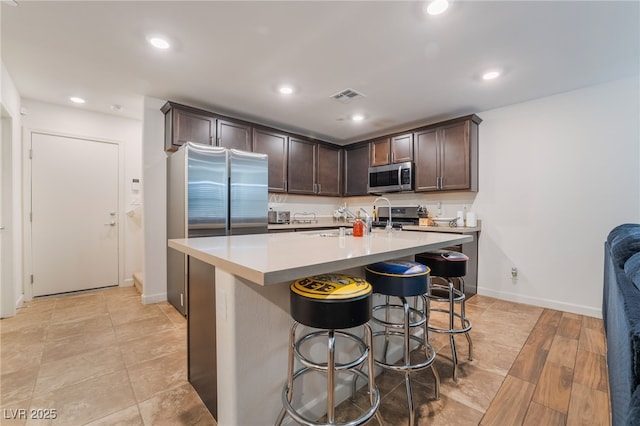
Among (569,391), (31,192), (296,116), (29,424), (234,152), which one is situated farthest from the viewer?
(296,116)

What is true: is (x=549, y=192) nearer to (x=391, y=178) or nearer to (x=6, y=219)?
(x=391, y=178)

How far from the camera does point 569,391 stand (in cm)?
170

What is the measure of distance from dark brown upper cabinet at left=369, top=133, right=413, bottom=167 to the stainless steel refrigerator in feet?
6.70

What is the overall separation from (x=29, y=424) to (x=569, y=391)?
10.3ft

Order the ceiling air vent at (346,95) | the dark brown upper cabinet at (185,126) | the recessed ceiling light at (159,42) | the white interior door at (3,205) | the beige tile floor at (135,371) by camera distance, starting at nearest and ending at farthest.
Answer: the beige tile floor at (135,371) → the recessed ceiling light at (159,42) → the white interior door at (3,205) → the ceiling air vent at (346,95) → the dark brown upper cabinet at (185,126)

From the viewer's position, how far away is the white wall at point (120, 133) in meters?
3.43

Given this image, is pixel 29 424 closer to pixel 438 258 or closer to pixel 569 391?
pixel 438 258

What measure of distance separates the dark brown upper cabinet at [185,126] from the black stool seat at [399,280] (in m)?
2.85

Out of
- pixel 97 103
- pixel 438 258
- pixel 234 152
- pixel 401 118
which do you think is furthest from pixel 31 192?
pixel 401 118

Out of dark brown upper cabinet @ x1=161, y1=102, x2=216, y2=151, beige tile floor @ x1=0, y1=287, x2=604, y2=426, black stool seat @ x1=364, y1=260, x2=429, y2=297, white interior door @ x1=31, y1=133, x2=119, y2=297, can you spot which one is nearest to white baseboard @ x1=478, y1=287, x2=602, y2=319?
beige tile floor @ x1=0, y1=287, x2=604, y2=426

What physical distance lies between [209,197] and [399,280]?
Result: 227cm

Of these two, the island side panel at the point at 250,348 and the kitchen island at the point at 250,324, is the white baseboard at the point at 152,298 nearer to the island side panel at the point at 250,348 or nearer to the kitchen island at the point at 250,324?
the kitchen island at the point at 250,324

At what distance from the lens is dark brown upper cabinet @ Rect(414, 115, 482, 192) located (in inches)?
139

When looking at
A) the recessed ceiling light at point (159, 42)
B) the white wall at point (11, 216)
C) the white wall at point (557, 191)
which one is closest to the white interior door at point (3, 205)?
the white wall at point (11, 216)
